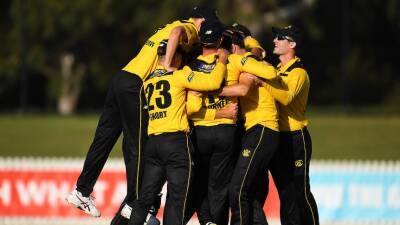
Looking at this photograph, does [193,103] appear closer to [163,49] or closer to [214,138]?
[214,138]

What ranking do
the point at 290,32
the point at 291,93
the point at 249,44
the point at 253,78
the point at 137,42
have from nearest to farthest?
the point at 253,78 → the point at 291,93 → the point at 290,32 → the point at 249,44 → the point at 137,42

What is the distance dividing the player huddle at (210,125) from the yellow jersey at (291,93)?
0.01 m

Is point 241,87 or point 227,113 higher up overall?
point 241,87

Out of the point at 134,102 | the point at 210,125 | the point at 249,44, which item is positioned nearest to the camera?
the point at 210,125

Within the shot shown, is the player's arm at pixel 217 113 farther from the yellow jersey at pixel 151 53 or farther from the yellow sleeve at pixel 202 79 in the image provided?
the yellow jersey at pixel 151 53

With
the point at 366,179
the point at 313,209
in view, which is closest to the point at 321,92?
the point at 366,179

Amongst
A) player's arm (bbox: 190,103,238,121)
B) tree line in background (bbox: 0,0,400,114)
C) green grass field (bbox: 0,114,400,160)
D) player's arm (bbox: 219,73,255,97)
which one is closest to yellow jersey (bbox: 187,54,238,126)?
player's arm (bbox: 190,103,238,121)

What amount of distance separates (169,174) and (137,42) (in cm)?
2601

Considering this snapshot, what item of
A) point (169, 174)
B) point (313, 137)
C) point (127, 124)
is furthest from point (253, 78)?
point (313, 137)

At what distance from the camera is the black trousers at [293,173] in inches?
414

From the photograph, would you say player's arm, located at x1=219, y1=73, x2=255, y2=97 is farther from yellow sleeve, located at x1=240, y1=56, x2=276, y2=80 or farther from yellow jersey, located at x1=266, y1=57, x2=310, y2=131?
yellow jersey, located at x1=266, y1=57, x2=310, y2=131

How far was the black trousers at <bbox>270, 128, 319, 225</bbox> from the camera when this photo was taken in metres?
10.5

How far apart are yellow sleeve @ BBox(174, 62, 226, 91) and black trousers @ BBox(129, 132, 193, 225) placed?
1.65 feet

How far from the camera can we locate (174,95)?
9906mm
